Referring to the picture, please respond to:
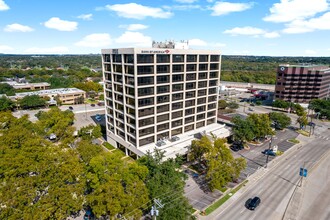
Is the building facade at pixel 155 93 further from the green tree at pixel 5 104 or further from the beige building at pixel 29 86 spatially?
the beige building at pixel 29 86

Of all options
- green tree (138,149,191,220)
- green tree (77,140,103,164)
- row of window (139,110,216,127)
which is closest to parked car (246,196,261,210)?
green tree (138,149,191,220)

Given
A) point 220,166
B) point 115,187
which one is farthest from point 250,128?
point 115,187

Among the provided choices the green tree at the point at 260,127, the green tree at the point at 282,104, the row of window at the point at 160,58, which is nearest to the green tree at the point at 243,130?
the green tree at the point at 260,127

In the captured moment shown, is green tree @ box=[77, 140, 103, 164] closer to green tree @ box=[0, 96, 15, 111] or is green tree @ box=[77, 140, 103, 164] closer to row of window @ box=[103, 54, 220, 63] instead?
row of window @ box=[103, 54, 220, 63]

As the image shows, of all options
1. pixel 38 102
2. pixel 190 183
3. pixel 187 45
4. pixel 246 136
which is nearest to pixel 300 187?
pixel 246 136

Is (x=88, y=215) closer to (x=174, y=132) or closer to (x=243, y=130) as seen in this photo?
(x=174, y=132)
